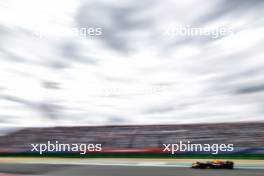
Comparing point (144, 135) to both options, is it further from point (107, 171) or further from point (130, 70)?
point (130, 70)

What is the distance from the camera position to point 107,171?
5406mm

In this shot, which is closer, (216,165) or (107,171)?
(216,165)

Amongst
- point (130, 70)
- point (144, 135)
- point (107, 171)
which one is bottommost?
point (107, 171)

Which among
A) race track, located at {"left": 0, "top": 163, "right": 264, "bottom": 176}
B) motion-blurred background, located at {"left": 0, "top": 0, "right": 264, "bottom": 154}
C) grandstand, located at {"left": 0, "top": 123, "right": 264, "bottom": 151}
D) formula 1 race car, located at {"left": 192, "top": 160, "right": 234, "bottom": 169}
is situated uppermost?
motion-blurred background, located at {"left": 0, "top": 0, "right": 264, "bottom": 154}

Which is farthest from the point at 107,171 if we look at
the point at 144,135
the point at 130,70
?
the point at 130,70

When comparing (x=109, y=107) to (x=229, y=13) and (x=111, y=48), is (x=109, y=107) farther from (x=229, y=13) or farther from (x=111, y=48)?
(x=229, y=13)

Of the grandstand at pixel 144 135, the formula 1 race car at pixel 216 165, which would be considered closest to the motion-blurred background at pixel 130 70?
the grandstand at pixel 144 135

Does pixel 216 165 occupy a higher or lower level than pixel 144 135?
lower

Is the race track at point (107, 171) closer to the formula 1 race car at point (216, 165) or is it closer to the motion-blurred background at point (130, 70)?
the formula 1 race car at point (216, 165)

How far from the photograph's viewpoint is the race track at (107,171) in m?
5.17

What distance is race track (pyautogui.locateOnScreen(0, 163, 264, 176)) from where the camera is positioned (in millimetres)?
5168

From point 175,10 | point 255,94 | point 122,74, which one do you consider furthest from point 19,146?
point 255,94

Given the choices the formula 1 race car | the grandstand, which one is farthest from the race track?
the grandstand

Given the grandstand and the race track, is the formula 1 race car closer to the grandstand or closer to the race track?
the race track
